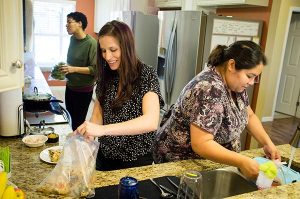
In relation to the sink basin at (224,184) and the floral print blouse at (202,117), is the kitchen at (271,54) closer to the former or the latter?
the floral print blouse at (202,117)

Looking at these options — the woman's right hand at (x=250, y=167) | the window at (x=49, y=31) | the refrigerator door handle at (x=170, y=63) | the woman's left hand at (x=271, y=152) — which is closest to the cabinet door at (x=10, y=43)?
the woman's right hand at (x=250, y=167)

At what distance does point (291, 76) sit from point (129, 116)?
519 cm

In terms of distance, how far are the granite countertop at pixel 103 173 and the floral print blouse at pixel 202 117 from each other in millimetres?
124

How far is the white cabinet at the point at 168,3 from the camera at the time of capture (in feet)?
13.2

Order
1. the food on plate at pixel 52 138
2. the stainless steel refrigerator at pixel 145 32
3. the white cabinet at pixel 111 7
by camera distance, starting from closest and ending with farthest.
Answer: the food on plate at pixel 52 138 → the stainless steel refrigerator at pixel 145 32 → the white cabinet at pixel 111 7

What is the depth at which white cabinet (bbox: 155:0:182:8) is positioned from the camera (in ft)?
13.2

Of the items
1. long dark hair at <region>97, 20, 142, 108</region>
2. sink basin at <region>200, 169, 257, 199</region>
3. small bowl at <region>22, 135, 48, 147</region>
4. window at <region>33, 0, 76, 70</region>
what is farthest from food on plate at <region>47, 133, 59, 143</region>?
window at <region>33, 0, 76, 70</region>

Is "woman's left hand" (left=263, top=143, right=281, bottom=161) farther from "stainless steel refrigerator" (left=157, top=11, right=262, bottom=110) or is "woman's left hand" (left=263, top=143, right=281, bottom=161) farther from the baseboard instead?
the baseboard

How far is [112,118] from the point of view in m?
1.44

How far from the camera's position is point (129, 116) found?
55.8 inches

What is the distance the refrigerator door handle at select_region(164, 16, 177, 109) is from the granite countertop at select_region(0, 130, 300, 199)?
189cm

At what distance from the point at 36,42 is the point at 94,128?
4934 mm

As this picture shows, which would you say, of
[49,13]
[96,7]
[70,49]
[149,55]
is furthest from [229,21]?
[49,13]

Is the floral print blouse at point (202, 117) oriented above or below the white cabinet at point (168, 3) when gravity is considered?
below
